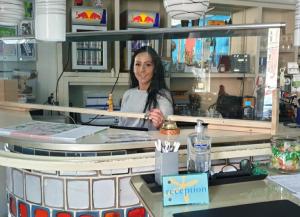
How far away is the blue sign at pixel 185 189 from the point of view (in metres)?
0.86

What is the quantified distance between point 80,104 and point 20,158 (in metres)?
1.68

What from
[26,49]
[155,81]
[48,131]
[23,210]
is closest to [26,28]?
[26,49]

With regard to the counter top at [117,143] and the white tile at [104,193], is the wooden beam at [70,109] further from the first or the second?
the white tile at [104,193]

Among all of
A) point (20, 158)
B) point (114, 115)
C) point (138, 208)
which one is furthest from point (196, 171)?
point (114, 115)

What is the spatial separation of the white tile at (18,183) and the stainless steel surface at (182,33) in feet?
2.48

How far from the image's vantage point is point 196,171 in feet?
3.27

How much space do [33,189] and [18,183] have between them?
0.41 feet

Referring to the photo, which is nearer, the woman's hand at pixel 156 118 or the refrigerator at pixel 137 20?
the woman's hand at pixel 156 118

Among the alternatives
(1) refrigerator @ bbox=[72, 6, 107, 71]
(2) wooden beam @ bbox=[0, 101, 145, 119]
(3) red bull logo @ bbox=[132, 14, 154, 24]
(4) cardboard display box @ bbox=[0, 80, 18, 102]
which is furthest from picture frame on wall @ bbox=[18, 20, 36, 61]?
(3) red bull logo @ bbox=[132, 14, 154, 24]

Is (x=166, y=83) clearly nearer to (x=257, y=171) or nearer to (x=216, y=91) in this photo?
(x=216, y=91)

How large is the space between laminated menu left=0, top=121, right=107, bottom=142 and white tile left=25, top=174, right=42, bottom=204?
0.61 ft

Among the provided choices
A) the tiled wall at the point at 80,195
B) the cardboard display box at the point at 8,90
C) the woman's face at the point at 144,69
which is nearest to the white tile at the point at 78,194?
the tiled wall at the point at 80,195

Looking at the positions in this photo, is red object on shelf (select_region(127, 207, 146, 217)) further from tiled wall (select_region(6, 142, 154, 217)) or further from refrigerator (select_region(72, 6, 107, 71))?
refrigerator (select_region(72, 6, 107, 71))

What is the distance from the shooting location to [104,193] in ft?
4.08
